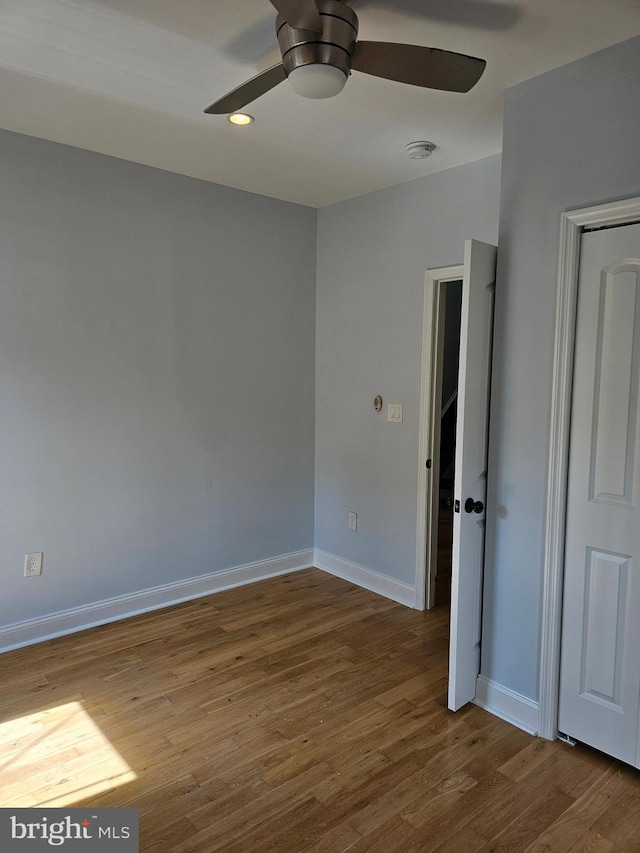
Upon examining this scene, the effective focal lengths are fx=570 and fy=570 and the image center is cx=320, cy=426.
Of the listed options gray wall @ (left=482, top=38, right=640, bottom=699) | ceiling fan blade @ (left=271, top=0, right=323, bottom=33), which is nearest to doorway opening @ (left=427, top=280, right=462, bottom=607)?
gray wall @ (left=482, top=38, right=640, bottom=699)

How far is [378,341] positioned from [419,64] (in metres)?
2.13

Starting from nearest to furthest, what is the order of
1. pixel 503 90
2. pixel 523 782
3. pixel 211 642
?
pixel 523 782, pixel 503 90, pixel 211 642

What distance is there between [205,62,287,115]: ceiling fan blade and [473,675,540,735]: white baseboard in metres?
2.51

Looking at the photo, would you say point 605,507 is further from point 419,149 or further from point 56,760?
point 56,760

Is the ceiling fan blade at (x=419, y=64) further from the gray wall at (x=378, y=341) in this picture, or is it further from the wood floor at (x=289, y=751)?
the wood floor at (x=289, y=751)

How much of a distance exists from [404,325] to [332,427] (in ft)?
3.18

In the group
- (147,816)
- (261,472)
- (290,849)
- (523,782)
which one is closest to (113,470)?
(261,472)

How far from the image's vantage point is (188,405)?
3578mm

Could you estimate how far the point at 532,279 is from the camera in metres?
2.30

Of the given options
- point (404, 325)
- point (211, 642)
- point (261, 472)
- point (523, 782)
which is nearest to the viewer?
point (523, 782)

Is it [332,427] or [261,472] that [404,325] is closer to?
[332,427]

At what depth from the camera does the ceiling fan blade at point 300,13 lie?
149 cm

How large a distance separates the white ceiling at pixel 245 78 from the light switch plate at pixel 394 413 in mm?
1378

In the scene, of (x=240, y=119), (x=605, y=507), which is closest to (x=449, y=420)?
(x=605, y=507)
